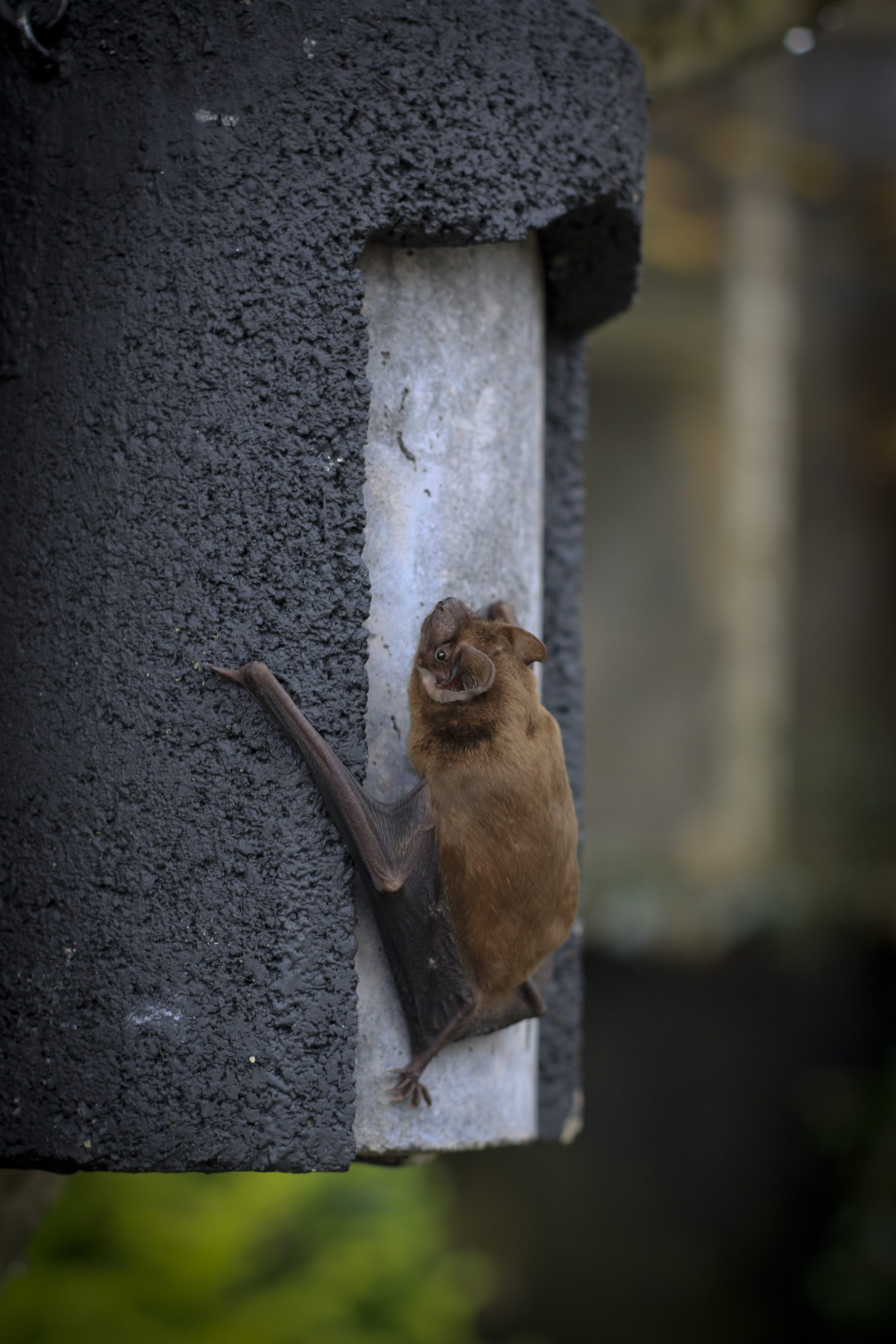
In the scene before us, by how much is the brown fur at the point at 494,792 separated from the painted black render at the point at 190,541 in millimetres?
152

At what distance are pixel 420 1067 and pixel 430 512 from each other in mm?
1103

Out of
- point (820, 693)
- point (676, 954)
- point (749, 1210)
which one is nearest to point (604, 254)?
point (676, 954)

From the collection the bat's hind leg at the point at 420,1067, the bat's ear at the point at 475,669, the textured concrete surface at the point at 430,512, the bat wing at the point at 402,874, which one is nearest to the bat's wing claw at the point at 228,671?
the bat wing at the point at 402,874

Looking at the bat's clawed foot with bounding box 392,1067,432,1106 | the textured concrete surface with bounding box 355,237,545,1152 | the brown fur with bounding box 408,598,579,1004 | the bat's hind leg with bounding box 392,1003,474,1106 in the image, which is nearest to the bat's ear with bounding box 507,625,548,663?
the brown fur with bounding box 408,598,579,1004

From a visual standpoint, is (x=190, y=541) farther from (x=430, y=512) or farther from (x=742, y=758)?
(x=742, y=758)

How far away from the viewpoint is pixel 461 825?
221 centimetres

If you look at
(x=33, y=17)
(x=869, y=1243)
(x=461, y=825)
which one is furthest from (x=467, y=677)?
(x=869, y=1243)

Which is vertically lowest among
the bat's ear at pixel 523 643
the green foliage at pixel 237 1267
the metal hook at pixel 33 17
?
the green foliage at pixel 237 1267

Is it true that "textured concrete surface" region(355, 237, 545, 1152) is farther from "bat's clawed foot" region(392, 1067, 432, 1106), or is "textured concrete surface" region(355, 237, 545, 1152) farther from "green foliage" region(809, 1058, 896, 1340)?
"green foliage" region(809, 1058, 896, 1340)

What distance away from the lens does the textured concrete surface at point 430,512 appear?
2.35m

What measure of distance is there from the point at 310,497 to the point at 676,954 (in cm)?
753

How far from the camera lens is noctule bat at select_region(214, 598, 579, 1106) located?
217cm

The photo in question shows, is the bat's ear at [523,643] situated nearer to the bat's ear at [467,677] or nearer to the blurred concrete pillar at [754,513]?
the bat's ear at [467,677]

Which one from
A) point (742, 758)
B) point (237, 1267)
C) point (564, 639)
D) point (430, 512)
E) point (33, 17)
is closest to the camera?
point (33, 17)
